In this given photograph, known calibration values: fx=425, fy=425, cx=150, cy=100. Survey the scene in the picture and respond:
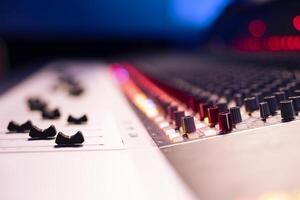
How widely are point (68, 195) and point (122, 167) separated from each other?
12 cm

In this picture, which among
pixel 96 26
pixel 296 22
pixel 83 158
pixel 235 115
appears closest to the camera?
pixel 83 158

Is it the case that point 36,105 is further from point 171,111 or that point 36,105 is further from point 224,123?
point 224,123

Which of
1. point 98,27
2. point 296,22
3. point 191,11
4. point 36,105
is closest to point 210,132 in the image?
point 36,105

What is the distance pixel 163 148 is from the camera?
0.68 meters

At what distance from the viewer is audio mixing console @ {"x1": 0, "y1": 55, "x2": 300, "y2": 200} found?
52cm

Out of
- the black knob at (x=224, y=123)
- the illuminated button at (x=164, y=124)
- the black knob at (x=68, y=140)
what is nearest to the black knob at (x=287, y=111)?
the black knob at (x=224, y=123)

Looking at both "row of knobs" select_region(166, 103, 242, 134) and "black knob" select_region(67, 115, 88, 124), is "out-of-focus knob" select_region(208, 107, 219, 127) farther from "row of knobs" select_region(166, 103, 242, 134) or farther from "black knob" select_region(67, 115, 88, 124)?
"black knob" select_region(67, 115, 88, 124)

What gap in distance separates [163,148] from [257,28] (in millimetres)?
1392

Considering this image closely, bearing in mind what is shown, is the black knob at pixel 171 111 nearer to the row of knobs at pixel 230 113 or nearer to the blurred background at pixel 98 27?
the row of knobs at pixel 230 113

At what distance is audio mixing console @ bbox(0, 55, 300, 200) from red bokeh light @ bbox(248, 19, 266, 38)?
0.73 meters

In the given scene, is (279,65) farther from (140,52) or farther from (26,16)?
(26,16)

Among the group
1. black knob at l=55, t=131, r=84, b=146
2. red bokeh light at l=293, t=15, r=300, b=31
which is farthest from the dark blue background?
black knob at l=55, t=131, r=84, b=146

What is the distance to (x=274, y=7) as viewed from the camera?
1688 mm

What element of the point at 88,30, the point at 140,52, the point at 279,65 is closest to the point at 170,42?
the point at 140,52
